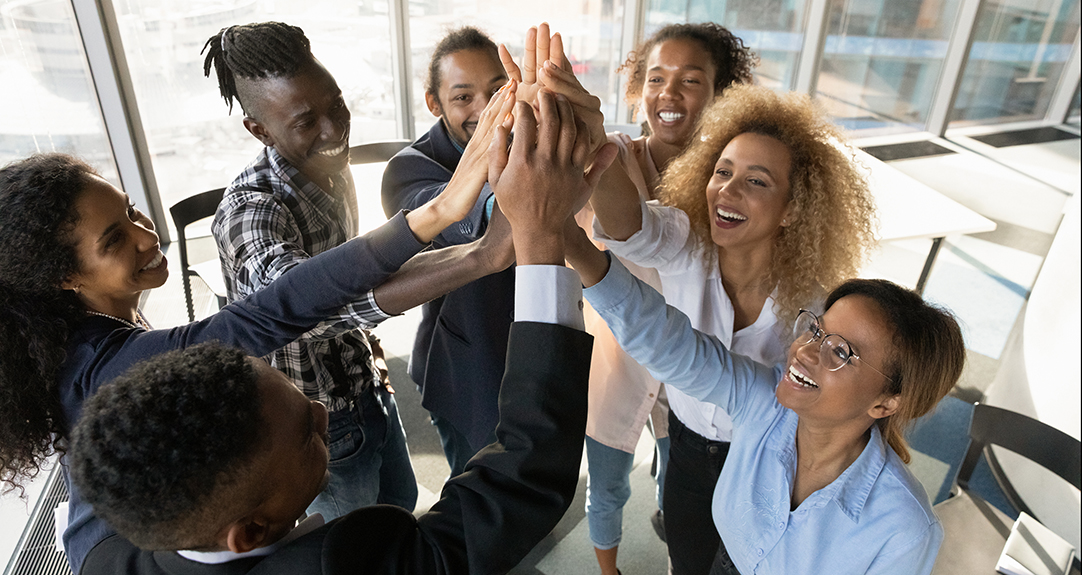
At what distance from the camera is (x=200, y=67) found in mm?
4383

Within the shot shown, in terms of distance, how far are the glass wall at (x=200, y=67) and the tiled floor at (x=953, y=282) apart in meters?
0.63

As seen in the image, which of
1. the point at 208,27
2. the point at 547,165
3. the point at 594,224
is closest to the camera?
the point at 547,165

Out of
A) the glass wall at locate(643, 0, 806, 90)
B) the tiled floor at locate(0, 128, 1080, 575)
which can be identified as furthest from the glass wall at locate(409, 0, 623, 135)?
the tiled floor at locate(0, 128, 1080, 575)

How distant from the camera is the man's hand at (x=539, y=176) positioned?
3.10ft

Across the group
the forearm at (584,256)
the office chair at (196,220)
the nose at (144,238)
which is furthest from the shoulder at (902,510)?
the office chair at (196,220)

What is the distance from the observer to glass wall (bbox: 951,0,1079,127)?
701 cm

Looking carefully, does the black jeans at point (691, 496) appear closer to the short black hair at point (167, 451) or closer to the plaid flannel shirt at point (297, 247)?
the plaid flannel shirt at point (297, 247)

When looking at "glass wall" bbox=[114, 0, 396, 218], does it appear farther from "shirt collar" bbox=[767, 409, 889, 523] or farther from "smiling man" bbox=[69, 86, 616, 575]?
"shirt collar" bbox=[767, 409, 889, 523]

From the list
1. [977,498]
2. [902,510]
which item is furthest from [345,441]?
[977,498]

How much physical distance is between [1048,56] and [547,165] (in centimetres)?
896

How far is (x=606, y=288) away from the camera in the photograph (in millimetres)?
1271

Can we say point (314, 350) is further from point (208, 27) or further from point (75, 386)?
point (208, 27)

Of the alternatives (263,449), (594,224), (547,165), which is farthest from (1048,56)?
(263,449)

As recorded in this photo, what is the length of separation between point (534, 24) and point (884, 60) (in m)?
4.36
